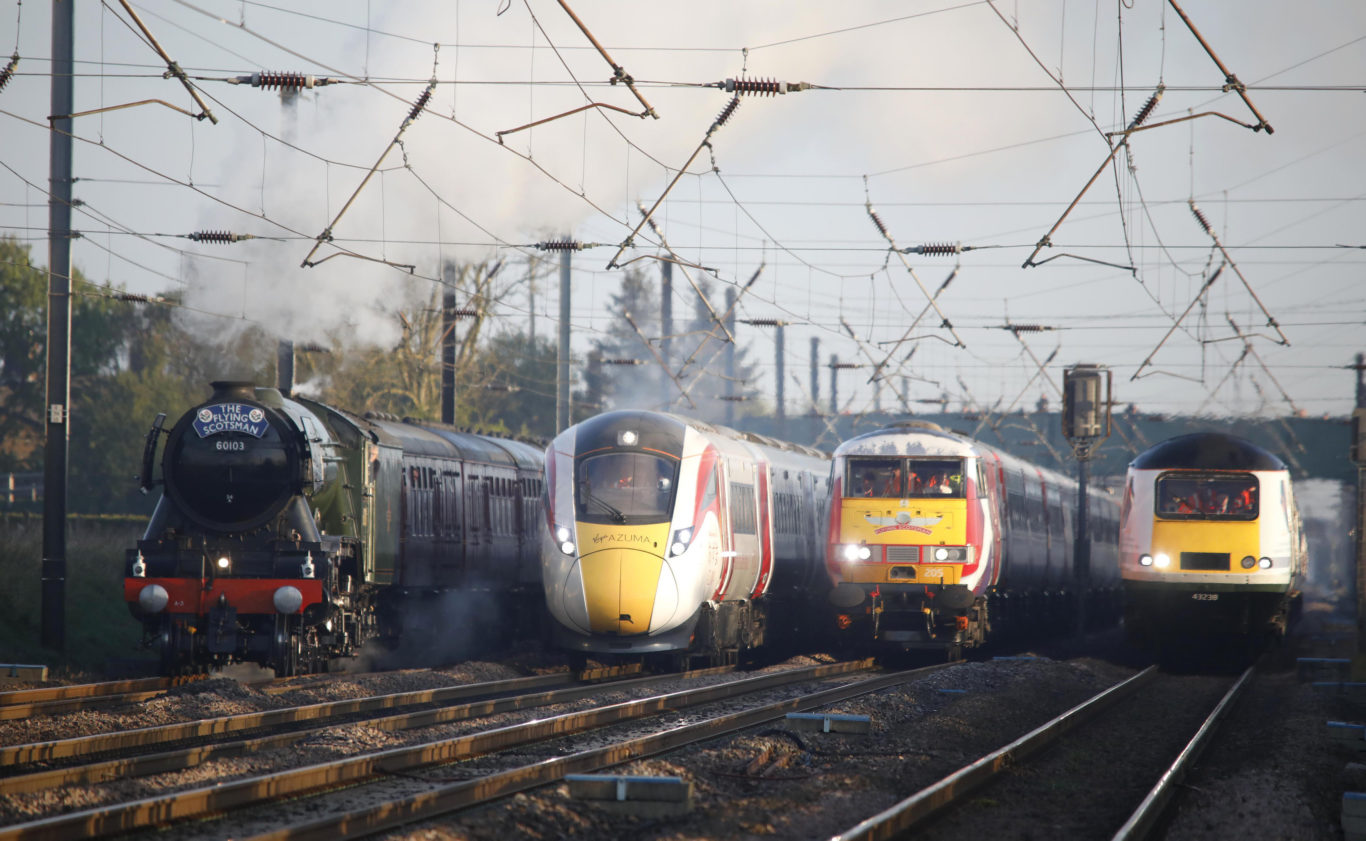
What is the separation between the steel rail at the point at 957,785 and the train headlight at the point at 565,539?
6646 millimetres

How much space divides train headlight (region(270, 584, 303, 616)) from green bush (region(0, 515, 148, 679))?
3.20 m

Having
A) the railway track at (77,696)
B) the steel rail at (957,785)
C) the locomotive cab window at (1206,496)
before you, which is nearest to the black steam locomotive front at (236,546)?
the railway track at (77,696)

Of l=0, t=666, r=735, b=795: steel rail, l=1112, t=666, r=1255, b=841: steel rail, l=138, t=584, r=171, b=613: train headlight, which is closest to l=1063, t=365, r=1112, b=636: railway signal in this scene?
l=1112, t=666, r=1255, b=841: steel rail

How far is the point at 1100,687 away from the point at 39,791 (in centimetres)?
1432

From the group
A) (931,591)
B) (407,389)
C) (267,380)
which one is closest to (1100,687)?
(931,591)

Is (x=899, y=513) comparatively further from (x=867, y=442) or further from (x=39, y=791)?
(x=39, y=791)

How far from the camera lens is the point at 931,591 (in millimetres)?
21844

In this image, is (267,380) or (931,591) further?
(267,380)

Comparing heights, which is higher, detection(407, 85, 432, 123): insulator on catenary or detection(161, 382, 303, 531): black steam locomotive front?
detection(407, 85, 432, 123): insulator on catenary

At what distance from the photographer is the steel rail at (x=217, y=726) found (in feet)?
36.3

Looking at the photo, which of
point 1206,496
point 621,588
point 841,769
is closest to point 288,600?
point 621,588

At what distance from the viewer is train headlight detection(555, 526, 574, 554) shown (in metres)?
18.5

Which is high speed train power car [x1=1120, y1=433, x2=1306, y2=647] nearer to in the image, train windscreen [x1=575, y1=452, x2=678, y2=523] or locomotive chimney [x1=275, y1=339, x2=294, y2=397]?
train windscreen [x1=575, y1=452, x2=678, y2=523]

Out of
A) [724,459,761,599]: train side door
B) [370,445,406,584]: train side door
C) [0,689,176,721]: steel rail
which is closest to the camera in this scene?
[0,689,176,721]: steel rail
